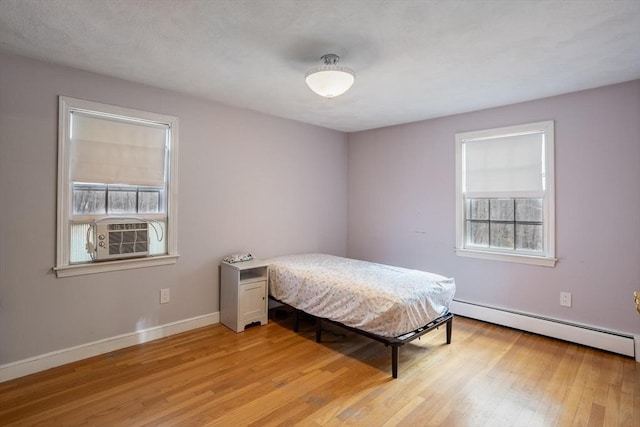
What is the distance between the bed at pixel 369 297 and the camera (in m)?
2.48

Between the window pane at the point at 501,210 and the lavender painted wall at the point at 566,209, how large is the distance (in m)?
0.44

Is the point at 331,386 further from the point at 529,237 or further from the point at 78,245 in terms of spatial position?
the point at 529,237

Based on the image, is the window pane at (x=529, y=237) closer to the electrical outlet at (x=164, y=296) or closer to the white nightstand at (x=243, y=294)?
the white nightstand at (x=243, y=294)

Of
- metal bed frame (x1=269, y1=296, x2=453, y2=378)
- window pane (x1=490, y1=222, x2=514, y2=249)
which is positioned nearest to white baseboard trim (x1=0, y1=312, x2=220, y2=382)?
metal bed frame (x1=269, y1=296, x2=453, y2=378)

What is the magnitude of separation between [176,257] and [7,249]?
3.95ft

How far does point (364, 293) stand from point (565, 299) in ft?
6.63

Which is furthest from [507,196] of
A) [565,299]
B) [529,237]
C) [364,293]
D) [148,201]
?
[148,201]

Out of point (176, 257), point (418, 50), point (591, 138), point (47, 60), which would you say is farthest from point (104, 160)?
point (591, 138)

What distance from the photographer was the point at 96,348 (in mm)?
2713

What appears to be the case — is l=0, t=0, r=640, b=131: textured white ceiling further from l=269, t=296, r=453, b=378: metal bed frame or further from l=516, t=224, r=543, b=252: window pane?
l=269, t=296, r=453, b=378: metal bed frame

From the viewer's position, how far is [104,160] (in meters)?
2.76

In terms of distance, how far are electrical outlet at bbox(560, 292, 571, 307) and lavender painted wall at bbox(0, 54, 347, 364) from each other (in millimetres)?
2701

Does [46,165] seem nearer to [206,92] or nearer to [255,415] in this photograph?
[206,92]

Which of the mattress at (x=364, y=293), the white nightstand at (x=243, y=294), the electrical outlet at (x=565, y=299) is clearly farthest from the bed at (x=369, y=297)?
the electrical outlet at (x=565, y=299)
